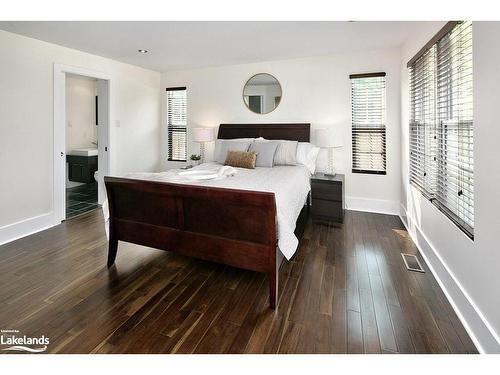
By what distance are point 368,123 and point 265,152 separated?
1.75 m

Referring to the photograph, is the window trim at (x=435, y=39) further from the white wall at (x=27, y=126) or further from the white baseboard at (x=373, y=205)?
the white wall at (x=27, y=126)

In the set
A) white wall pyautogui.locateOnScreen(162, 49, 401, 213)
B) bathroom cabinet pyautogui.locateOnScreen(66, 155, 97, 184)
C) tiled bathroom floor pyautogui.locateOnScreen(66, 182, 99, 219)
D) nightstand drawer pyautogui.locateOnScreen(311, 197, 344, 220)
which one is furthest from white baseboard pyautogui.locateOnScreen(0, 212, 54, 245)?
nightstand drawer pyautogui.locateOnScreen(311, 197, 344, 220)

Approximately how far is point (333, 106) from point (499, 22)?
3013 mm

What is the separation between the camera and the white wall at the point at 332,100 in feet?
13.7

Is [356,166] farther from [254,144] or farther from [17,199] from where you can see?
[17,199]

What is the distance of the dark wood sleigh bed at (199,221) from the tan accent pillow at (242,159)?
168 centimetres

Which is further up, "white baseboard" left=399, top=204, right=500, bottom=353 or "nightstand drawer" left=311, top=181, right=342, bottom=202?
"nightstand drawer" left=311, top=181, right=342, bottom=202

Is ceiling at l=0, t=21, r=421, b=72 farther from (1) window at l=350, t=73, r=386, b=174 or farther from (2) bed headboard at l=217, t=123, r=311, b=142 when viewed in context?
(2) bed headboard at l=217, t=123, r=311, b=142

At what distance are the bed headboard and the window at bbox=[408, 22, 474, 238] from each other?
166cm

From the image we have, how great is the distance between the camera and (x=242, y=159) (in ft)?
12.7

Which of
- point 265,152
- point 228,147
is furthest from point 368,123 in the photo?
point 228,147

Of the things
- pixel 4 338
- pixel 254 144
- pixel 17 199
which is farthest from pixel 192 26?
pixel 4 338

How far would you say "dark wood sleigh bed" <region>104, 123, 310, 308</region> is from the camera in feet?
6.59

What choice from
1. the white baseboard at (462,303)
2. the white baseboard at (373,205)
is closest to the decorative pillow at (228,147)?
the white baseboard at (373,205)
